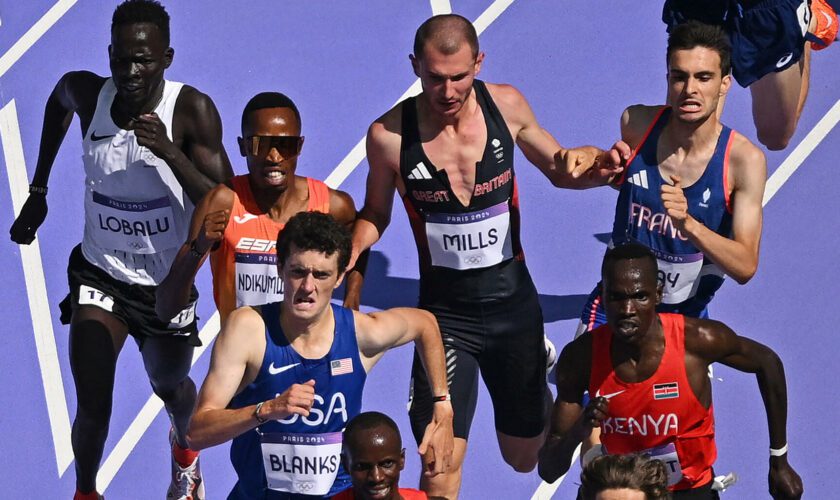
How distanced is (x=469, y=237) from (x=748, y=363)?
1.43 metres

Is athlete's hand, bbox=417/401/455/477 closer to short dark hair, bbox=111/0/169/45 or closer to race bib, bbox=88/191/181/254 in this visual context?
race bib, bbox=88/191/181/254

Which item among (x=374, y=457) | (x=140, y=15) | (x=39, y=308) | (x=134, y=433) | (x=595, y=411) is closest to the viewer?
(x=374, y=457)

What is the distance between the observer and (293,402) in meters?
5.59

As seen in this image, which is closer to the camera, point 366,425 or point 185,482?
point 366,425

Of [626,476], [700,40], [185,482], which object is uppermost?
[700,40]

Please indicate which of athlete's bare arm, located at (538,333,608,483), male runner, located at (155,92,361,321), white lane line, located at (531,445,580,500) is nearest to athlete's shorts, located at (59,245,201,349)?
male runner, located at (155,92,361,321)

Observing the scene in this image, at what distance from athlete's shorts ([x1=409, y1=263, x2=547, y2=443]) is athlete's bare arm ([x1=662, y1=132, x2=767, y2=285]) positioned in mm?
984

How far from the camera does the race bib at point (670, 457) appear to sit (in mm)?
6320

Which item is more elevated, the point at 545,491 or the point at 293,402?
the point at 293,402

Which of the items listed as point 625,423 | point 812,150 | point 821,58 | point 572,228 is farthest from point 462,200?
point 821,58

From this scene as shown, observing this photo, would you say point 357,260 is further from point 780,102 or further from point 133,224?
point 780,102

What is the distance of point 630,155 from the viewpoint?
7.09 m

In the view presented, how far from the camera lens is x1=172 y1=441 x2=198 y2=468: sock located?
7660 millimetres

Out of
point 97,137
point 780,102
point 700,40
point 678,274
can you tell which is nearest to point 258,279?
point 97,137
